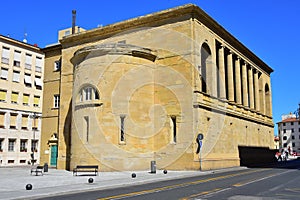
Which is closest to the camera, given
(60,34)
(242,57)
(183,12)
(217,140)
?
(183,12)

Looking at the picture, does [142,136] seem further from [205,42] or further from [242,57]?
[242,57]

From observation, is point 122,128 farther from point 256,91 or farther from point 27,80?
point 27,80

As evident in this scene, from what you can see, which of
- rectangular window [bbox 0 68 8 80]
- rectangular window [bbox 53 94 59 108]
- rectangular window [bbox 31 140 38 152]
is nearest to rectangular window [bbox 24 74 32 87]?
rectangular window [bbox 0 68 8 80]

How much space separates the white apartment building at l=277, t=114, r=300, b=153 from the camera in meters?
119

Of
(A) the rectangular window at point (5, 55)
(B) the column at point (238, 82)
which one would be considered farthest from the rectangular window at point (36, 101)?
(B) the column at point (238, 82)

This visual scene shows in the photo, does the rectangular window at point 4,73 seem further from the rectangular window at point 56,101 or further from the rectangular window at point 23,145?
the rectangular window at point 56,101

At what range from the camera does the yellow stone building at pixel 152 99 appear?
2467cm

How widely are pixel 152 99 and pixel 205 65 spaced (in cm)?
609

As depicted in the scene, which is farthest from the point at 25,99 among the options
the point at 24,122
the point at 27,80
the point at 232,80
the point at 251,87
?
the point at 251,87

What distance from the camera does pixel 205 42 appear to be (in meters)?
28.5

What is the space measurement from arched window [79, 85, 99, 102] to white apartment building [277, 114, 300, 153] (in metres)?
107

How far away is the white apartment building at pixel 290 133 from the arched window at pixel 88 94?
107 m

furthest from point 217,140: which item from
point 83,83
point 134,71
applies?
point 83,83

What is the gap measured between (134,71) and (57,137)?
487 inches
